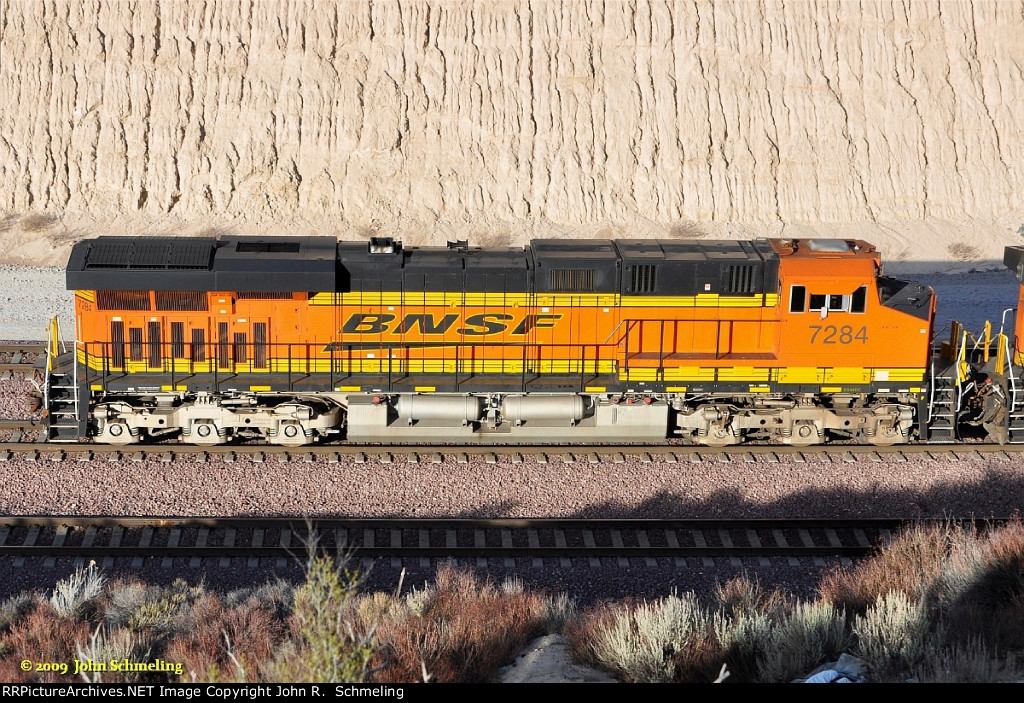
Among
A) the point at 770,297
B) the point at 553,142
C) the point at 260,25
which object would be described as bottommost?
the point at 770,297

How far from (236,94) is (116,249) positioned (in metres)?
21.6

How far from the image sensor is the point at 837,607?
10570 millimetres

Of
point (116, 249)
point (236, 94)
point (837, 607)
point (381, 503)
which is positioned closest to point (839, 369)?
point (837, 607)

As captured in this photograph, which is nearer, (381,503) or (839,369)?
(381,503)

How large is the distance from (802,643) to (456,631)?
10.2ft

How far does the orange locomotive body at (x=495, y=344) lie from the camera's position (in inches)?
611

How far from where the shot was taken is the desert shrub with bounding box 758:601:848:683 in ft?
29.0

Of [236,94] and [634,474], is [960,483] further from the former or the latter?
[236,94]

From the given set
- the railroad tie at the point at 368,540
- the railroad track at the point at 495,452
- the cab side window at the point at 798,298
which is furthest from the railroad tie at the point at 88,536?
the cab side window at the point at 798,298

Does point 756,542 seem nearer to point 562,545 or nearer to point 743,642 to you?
point 562,545

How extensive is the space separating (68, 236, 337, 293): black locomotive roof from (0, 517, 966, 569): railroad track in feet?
12.1

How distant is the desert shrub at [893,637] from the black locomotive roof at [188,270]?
9.14m

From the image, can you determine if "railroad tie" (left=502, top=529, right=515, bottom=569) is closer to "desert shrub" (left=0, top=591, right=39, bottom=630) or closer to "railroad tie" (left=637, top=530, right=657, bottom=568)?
"railroad tie" (left=637, top=530, right=657, bottom=568)

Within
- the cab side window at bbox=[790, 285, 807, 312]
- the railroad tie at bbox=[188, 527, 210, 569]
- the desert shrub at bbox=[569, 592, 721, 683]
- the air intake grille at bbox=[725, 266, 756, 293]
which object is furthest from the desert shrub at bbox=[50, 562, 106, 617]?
the cab side window at bbox=[790, 285, 807, 312]
